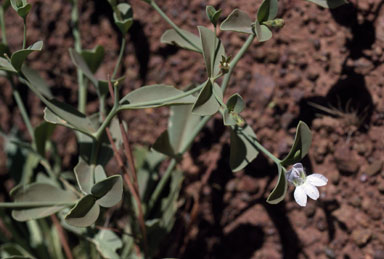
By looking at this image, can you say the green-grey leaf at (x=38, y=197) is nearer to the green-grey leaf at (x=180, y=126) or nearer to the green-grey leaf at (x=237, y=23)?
the green-grey leaf at (x=180, y=126)

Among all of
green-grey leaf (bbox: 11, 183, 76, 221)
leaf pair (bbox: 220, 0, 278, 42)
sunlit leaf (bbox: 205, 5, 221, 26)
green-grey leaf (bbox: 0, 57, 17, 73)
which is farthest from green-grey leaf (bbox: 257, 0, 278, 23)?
green-grey leaf (bbox: 11, 183, 76, 221)

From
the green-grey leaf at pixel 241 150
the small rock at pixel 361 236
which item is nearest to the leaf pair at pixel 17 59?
the green-grey leaf at pixel 241 150

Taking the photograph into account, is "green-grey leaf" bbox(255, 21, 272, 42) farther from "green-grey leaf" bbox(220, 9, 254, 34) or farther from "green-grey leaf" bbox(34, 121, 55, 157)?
"green-grey leaf" bbox(34, 121, 55, 157)

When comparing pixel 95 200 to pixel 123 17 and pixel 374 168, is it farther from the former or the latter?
pixel 374 168

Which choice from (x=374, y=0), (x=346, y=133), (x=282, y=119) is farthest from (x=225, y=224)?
(x=374, y=0)

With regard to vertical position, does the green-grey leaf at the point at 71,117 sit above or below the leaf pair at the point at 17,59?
below

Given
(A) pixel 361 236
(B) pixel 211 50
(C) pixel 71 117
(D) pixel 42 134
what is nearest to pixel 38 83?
(D) pixel 42 134

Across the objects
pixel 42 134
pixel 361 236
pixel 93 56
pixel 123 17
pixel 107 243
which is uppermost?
pixel 123 17
